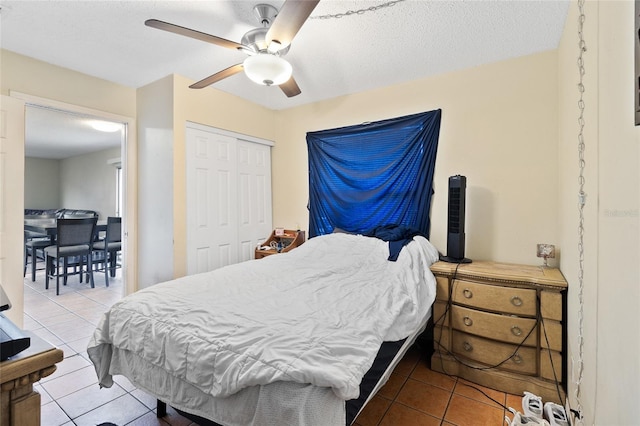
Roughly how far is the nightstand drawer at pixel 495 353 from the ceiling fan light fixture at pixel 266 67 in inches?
85.6

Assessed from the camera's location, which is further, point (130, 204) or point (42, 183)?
point (42, 183)

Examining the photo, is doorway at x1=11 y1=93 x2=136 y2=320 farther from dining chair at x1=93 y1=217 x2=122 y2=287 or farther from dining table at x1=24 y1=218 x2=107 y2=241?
dining table at x1=24 y1=218 x2=107 y2=241

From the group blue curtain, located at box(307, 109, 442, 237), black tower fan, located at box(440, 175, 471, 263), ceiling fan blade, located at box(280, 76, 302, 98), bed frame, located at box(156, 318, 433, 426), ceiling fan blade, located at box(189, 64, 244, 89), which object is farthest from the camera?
blue curtain, located at box(307, 109, 442, 237)

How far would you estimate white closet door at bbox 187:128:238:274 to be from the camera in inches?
124

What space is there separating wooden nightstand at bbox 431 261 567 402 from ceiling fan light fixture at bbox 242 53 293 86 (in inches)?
69.9

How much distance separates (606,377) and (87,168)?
9360mm

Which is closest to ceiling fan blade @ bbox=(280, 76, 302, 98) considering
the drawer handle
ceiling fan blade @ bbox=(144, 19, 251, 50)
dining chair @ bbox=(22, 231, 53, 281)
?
ceiling fan blade @ bbox=(144, 19, 251, 50)

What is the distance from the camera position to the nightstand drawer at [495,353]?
78.0 inches

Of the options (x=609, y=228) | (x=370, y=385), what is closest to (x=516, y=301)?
(x=609, y=228)

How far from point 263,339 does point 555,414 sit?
172 cm

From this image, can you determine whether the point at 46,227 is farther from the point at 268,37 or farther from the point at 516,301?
the point at 516,301

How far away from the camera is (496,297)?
Result: 2.07 metres

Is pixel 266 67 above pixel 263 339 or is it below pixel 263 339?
above

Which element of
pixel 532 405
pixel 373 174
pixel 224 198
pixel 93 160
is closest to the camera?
pixel 532 405
